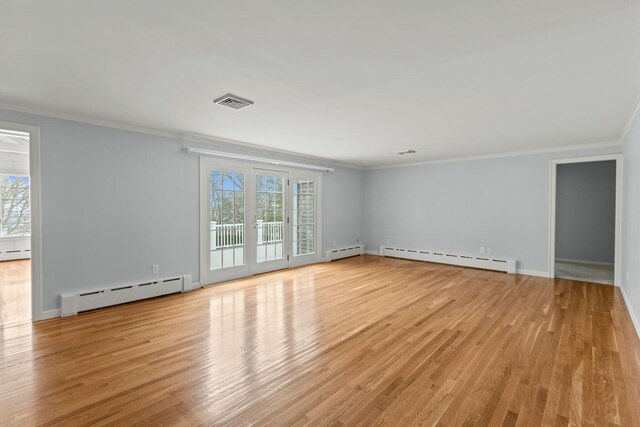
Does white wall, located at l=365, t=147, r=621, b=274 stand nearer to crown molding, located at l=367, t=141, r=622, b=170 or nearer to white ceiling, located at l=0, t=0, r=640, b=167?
crown molding, located at l=367, t=141, r=622, b=170

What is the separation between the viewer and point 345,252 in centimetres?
777

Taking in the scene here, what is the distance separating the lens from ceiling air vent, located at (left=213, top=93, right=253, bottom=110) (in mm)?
3015

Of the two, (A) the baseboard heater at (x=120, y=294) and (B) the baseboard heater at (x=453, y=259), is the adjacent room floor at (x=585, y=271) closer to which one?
(B) the baseboard heater at (x=453, y=259)

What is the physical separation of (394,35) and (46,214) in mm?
4143

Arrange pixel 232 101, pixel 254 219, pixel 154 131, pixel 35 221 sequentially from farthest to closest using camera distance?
1. pixel 254 219
2. pixel 154 131
3. pixel 35 221
4. pixel 232 101

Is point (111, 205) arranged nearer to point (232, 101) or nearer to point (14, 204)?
point (232, 101)

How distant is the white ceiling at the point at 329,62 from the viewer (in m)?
1.71

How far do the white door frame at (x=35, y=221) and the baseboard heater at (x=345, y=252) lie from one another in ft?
16.7

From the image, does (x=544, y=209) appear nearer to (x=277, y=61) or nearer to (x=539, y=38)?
(x=539, y=38)

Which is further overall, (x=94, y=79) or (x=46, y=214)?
(x=46, y=214)

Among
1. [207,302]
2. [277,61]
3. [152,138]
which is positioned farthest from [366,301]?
[152,138]

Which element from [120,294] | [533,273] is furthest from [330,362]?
[533,273]

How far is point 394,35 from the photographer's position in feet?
6.36

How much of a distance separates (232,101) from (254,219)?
113 inches
